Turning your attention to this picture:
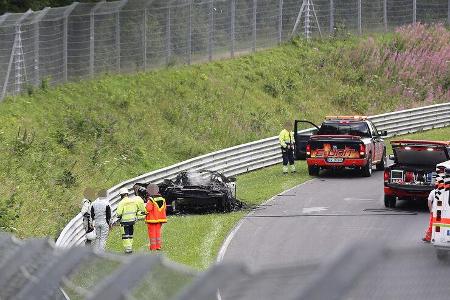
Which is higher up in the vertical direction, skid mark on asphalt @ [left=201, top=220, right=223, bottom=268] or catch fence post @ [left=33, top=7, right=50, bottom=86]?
catch fence post @ [left=33, top=7, right=50, bottom=86]

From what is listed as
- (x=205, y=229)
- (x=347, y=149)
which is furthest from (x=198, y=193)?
(x=347, y=149)

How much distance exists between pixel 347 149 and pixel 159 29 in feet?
39.2

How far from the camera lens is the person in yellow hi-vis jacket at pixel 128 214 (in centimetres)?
2138

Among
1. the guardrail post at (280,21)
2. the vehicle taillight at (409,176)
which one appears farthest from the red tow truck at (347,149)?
the guardrail post at (280,21)

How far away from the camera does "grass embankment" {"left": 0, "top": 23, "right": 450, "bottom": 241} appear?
1060 inches

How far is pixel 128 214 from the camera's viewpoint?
21625 mm

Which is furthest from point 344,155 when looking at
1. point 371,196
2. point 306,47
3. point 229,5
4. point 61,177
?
point 306,47

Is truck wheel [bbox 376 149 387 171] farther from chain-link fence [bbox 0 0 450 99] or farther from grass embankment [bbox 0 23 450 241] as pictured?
chain-link fence [bbox 0 0 450 99]

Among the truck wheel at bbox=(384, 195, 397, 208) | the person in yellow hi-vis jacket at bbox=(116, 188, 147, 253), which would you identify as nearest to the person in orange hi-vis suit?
the person in yellow hi-vis jacket at bbox=(116, 188, 147, 253)

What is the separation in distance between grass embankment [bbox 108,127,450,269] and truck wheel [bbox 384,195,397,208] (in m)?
3.09

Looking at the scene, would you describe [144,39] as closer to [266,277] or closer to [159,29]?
[159,29]

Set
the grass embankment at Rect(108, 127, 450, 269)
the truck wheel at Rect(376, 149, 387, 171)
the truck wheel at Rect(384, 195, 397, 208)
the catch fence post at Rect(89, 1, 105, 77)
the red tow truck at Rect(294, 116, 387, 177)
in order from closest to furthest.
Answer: the grass embankment at Rect(108, 127, 450, 269) < the truck wheel at Rect(384, 195, 397, 208) < the red tow truck at Rect(294, 116, 387, 177) < the truck wheel at Rect(376, 149, 387, 171) < the catch fence post at Rect(89, 1, 105, 77)

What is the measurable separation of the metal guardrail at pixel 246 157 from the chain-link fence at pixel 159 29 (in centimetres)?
607

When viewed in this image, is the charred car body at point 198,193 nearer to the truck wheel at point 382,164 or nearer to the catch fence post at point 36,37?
the truck wheel at point 382,164
